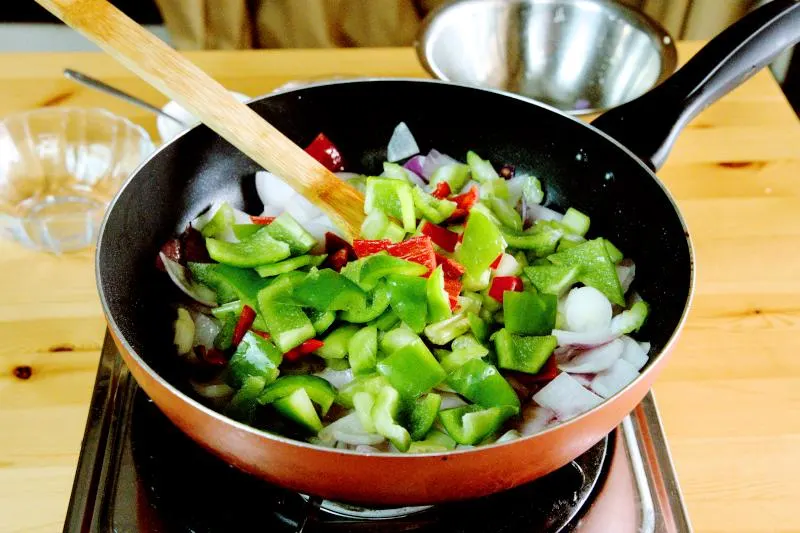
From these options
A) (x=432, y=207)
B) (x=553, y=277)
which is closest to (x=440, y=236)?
(x=432, y=207)

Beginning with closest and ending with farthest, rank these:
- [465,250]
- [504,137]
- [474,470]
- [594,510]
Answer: [474,470]
[594,510]
[465,250]
[504,137]

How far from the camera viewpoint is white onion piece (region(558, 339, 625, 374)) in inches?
34.6

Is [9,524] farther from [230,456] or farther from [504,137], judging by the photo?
[504,137]

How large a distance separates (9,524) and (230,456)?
0.32 meters

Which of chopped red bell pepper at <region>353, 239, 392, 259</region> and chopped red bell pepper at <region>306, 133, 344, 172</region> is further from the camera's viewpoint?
chopped red bell pepper at <region>306, 133, 344, 172</region>

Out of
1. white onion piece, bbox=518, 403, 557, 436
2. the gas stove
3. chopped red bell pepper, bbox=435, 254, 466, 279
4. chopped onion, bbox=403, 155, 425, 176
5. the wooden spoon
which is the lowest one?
the gas stove

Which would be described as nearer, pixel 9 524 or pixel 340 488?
pixel 340 488

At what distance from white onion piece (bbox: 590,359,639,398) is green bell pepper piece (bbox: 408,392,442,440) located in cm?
19

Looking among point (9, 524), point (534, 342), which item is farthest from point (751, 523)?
point (9, 524)

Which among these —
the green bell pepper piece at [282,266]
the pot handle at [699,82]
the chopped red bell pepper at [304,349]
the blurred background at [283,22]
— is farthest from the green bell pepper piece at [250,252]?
the blurred background at [283,22]

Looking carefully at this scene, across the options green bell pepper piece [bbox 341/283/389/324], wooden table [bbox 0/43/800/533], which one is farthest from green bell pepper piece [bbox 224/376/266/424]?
wooden table [bbox 0/43/800/533]

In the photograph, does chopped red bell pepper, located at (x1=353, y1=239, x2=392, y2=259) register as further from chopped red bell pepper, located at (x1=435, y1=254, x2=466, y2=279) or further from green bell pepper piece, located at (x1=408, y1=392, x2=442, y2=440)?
green bell pepper piece, located at (x1=408, y1=392, x2=442, y2=440)

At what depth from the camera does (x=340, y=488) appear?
0.68 meters

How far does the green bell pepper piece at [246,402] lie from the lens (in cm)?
80
